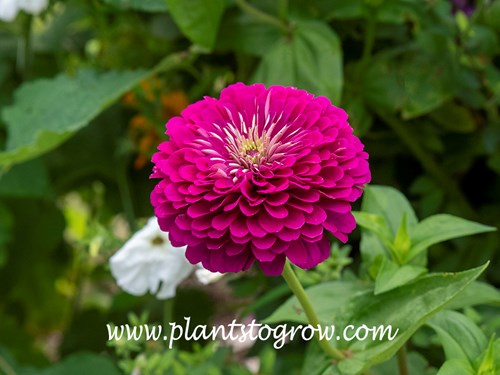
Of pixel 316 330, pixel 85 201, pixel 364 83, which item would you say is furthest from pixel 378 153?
pixel 85 201

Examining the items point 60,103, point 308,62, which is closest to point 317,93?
point 308,62

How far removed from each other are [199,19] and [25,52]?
1.17 ft

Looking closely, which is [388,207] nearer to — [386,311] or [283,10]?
[386,311]

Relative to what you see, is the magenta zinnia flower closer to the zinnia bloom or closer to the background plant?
the background plant

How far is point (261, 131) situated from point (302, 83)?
0.32 meters

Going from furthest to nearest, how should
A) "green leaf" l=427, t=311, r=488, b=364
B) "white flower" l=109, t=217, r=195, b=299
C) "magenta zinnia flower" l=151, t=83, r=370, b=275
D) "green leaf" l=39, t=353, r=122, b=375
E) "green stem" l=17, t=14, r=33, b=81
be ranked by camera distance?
"green stem" l=17, t=14, r=33, b=81 < "green leaf" l=39, t=353, r=122, b=375 < "white flower" l=109, t=217, r=195, b=299 < "green leaf" l=427, t=311, r=488, b=364 < "magenta zinnia flower" l=151, t=83, r=370, b=275

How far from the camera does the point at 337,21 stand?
881mm

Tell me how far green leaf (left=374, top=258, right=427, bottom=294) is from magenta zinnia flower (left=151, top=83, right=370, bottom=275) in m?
0.09

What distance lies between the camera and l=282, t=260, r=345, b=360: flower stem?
45 cm

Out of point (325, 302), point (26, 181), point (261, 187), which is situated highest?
point (261, 187)

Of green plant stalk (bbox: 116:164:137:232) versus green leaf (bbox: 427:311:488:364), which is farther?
green plant stalk (bbox: 116:164:137:232)

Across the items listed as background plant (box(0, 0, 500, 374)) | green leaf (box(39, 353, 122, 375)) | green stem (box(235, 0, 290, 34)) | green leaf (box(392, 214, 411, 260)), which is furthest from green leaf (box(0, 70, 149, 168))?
green leaf (box(392, 214, 411, 260))

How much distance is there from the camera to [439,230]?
1.81 ft

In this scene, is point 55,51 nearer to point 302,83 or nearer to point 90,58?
point 90,58
